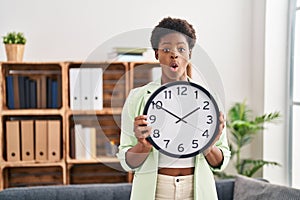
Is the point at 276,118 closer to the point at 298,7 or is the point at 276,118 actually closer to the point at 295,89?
the point at 295,89

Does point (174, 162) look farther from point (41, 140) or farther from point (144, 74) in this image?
point (41, 140)

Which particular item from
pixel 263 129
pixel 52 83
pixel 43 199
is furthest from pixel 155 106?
pixel 263 129

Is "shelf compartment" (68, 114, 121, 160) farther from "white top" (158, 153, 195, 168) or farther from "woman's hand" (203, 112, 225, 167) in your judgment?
"woman's hand" (203, 112, 225, 167)

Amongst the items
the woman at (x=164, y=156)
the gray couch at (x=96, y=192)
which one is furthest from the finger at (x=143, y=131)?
the gray couch at (x=96, y=192)

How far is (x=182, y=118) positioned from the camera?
1418 mm

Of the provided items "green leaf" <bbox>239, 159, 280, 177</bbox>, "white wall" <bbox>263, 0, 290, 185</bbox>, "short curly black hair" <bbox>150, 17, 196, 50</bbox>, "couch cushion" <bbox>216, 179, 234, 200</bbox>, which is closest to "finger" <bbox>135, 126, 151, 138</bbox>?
"short curly black hair" <bbox>150, 17, 196, 50</bbox>

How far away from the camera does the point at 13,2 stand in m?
3.72

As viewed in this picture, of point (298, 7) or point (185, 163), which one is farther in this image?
point (298, 7)

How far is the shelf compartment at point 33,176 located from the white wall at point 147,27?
788 mm

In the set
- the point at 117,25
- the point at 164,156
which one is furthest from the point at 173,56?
the point at 117,25

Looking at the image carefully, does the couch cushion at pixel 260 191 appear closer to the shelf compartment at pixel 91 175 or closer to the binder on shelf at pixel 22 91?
the shelf compartment at pixel 91 175

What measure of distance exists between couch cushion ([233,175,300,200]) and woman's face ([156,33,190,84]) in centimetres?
132

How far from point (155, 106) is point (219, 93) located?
206 millimetres

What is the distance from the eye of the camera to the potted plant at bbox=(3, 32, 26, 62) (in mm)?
3441
